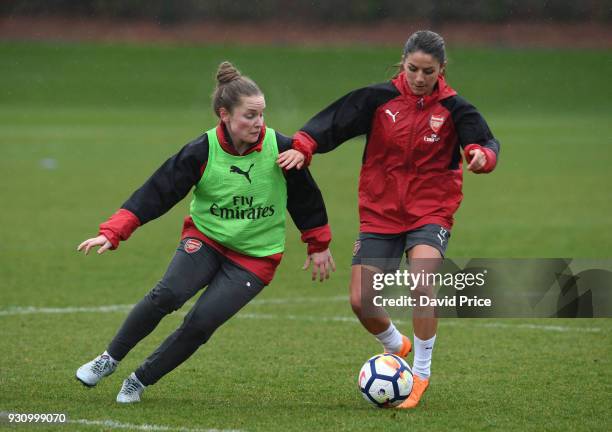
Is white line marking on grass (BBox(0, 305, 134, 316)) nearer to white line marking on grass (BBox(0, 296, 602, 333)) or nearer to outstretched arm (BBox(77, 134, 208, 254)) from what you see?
white line marking on grass (BBox(0, 296, 602, 333))

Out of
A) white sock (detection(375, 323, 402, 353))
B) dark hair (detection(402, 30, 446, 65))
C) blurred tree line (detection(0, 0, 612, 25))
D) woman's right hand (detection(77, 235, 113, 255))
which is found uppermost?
blurred tree line (detection(0, 0, 612, 25))

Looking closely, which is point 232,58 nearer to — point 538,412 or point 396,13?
point 396,13

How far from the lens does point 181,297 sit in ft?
20.5

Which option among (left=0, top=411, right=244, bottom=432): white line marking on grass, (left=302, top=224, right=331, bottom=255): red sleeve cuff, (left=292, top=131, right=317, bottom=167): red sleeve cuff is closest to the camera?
(left=0, top=411, right=244, bottom=432): white line marking on grass

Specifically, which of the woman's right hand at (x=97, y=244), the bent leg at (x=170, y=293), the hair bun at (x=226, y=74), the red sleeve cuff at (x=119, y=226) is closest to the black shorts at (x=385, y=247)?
the bent leg at (x=170, y=293)

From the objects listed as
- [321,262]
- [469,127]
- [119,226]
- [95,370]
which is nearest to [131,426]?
[95,370]

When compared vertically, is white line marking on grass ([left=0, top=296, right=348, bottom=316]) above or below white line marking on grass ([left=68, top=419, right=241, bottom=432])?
above

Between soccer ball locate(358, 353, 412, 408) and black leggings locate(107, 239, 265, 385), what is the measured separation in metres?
0.83

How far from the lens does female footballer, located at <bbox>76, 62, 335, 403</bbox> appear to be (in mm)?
6285

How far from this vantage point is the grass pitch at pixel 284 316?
6254 millimetres

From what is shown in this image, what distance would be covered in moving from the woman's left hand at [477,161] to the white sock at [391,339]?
1304 millimetres

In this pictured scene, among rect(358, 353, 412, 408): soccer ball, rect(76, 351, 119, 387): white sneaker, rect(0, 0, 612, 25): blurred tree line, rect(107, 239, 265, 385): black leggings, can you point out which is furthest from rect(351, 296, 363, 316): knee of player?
rect(0, 0, 612, 25): blurred tree line

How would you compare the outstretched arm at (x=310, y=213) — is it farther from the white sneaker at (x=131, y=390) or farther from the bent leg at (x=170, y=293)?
Answer: the white sneaker at (x=131, y=390)

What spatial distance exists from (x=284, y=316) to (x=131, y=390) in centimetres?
324
